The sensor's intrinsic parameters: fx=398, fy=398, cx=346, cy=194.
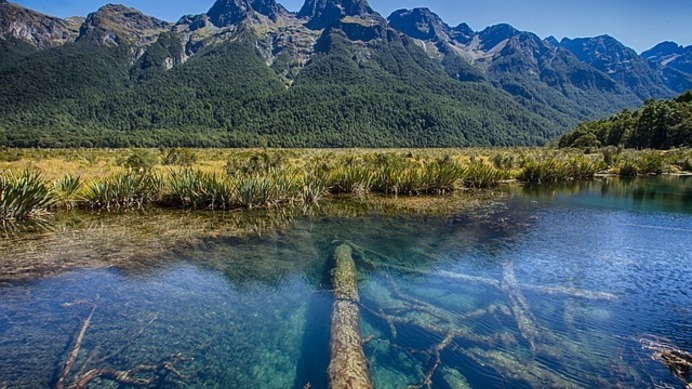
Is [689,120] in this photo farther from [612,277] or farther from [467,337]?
[467,337]

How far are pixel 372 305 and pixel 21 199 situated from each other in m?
13.8

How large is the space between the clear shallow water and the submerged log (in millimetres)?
211

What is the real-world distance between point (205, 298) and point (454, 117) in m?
196

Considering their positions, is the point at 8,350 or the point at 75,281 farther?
the point at 75,281

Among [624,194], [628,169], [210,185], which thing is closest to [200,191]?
[210,185]

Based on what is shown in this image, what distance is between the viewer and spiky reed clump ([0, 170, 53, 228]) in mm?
13773

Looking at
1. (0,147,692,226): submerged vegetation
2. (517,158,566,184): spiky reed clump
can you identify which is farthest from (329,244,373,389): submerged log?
(517,158,566,184): spiky reed clump

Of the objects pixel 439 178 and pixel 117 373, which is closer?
pixel 117 373

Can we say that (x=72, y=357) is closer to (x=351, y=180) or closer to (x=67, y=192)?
(x=67, y=192)

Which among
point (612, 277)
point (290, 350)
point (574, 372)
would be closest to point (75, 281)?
point (290, 350)

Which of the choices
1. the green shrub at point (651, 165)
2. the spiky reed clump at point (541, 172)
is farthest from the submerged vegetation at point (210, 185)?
the green shrub at point (651, 165)

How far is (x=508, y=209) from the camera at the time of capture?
18375mm

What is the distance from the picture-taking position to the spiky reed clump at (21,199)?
13.8 meters

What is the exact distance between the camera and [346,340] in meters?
6.12
